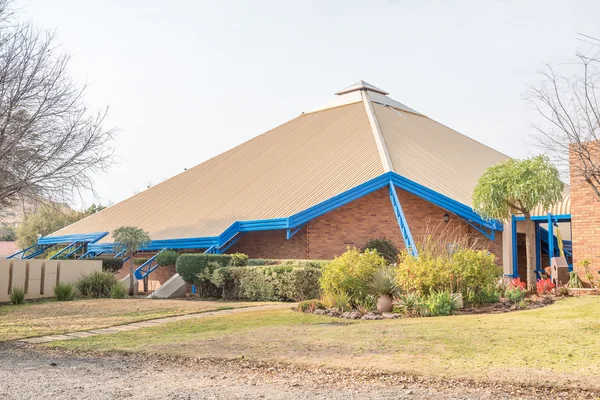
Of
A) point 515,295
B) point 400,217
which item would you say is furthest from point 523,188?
point 400,217

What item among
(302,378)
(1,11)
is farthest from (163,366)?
(1,11)

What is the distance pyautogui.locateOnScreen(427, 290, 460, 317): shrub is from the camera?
35.9ft

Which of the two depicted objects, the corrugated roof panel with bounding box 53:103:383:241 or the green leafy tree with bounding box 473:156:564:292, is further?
the corrugated roof panel with bounding box 53:103:383:241

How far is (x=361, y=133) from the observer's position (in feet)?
93.4

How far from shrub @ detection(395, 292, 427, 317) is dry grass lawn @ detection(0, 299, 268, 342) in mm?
4597

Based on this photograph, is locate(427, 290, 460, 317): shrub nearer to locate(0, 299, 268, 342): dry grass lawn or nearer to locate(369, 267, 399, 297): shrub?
locate(369, 267, 399, 297): shrub

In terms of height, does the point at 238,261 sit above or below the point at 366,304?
above

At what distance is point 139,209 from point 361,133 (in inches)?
462

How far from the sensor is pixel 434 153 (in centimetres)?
2822

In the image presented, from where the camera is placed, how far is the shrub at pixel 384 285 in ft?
39.1

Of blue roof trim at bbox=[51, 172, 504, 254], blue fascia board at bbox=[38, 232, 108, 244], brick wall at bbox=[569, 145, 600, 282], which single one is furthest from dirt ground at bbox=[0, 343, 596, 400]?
blue fascia board at bbox=[38, 232, 108, 244]

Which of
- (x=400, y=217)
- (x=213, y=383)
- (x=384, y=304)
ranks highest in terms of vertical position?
(x=400, y=217)

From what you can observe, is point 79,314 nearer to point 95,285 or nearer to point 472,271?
point 95,285

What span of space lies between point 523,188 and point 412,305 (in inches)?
216
